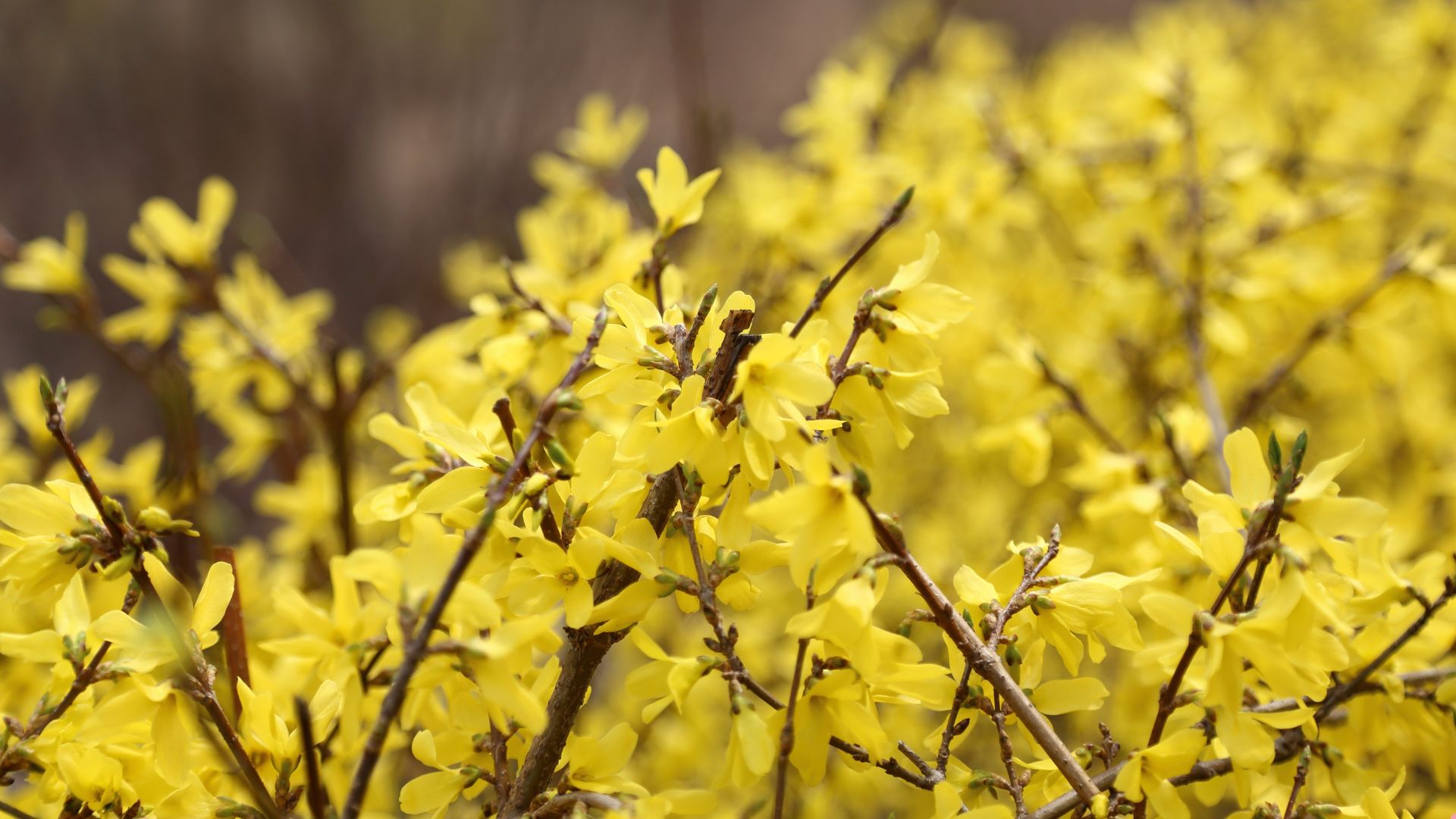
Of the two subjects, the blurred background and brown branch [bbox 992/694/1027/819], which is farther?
the blurred background

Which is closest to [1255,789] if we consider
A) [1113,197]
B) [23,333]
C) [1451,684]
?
[1451,684]

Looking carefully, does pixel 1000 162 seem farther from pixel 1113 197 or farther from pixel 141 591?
pixel 141 591

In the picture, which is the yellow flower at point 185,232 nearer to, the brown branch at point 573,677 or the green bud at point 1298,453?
the brown branch at point 573,677

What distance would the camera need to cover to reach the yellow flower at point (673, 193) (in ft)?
2.84

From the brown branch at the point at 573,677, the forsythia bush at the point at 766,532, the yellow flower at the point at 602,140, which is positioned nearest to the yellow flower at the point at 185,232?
the forsythia bush at the point at 766,532

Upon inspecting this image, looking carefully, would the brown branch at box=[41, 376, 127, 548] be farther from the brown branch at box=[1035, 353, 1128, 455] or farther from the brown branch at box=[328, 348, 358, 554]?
the brown branch at box=[1035, 353, 1128, 455]

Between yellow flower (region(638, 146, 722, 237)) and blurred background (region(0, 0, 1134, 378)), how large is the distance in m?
2.43

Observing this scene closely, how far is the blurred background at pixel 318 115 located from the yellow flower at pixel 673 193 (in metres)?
2.43

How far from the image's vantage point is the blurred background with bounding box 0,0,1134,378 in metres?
3.85

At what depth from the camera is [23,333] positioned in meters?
3.85

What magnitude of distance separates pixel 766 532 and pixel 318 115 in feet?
14.9

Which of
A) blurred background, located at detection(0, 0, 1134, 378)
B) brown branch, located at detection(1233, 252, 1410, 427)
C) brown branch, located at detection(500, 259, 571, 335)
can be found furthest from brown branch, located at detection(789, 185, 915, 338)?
blurred background, located at detection(0, 0, 1134, 378)

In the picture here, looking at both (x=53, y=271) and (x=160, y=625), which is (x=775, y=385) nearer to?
(x=160, y=625)

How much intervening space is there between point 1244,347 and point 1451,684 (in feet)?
2.01
